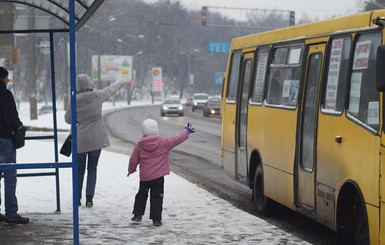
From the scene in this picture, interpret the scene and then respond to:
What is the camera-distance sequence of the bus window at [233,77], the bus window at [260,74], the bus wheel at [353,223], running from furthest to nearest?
the bus window at [233,77] < the bus window at [260,74] < the bus wheel at [353,223]

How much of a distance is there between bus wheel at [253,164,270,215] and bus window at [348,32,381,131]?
363cm

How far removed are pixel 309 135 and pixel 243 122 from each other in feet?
11.3

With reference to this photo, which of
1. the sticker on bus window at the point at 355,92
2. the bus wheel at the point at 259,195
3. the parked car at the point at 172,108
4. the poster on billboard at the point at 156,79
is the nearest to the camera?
the sticker on bus window at the point at 355,92

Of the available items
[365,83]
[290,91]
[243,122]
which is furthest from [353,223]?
[243,122]

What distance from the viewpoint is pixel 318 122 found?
9.70 metres

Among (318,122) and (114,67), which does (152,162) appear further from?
(114,67)

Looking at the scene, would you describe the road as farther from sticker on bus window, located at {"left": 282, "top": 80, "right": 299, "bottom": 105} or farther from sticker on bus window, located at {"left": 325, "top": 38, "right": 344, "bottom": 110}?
sticker on bus window, located at {"left": 325, "top": 38, "right": 344, "bottom": 110}

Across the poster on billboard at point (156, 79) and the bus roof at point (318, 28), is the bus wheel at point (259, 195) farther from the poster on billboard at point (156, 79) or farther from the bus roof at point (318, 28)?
the poster on billboard at point (156, 79)

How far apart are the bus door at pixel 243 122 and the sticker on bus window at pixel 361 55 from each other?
4546mm

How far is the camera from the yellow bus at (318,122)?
8.06 m

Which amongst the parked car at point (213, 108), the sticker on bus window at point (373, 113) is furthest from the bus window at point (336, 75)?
the parked car at point (213, 108)

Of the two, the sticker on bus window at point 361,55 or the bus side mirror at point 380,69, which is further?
the sticker on bus window at point 361,55

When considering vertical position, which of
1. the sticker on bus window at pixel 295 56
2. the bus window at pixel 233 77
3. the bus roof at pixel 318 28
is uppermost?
the bus roof at pixel 318 28

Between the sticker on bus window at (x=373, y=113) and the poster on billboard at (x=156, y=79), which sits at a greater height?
the sticker on bus window at (x=373, y=113)
